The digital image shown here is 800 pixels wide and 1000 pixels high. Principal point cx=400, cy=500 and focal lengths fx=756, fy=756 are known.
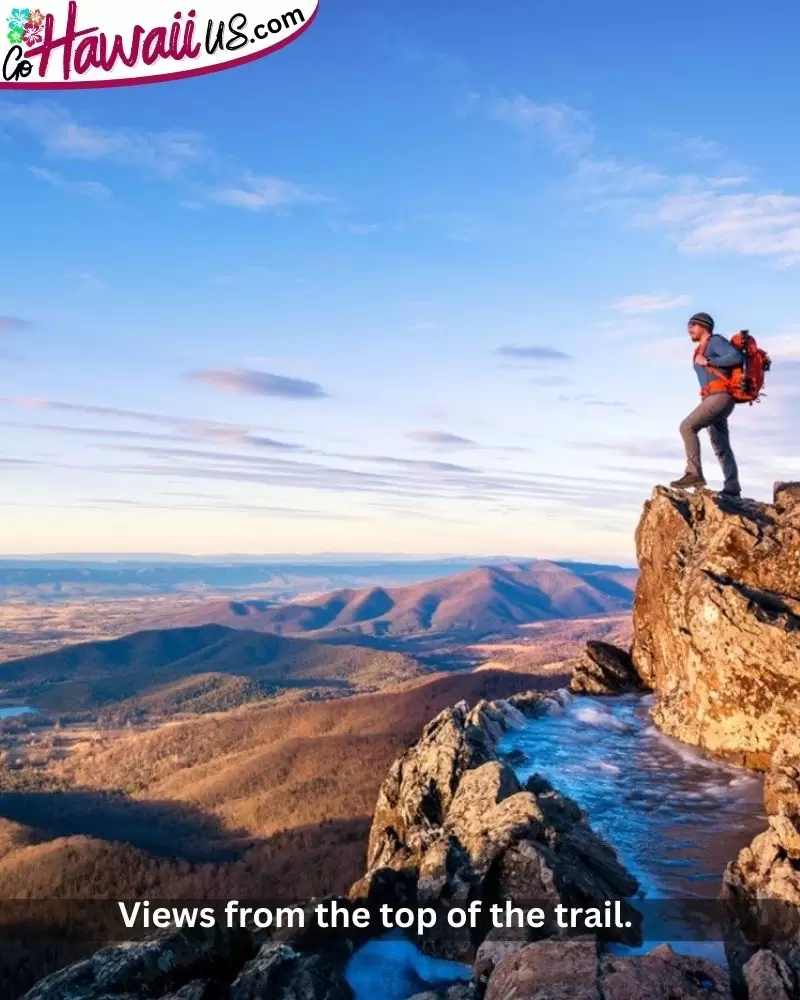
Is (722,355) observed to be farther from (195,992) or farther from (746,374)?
(195,992)

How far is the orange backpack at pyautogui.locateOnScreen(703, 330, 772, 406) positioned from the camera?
25.4 m

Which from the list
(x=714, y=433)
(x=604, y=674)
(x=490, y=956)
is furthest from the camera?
(x=604, y=674)

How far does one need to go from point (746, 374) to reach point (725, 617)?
26.7 feet

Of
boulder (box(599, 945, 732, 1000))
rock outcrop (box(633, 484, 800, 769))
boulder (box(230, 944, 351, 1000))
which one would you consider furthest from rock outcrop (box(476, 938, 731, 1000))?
rock outcrop (box(633, 484, 800, 769))

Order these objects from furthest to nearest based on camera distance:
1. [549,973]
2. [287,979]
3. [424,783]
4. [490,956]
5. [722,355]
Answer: [722,355], [424,783], [490,956], [287,979], [549,973]

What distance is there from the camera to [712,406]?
25906 millimetres

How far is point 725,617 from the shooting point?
24.7 meters

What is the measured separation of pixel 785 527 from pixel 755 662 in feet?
19.1

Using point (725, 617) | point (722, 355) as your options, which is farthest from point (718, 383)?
point (725, 617)

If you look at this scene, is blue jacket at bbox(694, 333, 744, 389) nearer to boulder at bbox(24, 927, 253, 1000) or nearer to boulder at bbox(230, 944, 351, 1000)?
boulder at bbox(230, 944, 351, 1000)

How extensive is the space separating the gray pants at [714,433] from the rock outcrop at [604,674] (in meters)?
9.53

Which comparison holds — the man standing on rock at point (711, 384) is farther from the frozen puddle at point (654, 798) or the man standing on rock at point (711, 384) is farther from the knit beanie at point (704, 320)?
the frozen puddle at point (654, 798)

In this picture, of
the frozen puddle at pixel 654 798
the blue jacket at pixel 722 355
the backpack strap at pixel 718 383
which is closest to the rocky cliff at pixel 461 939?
the frozen puddle at pixel 654 798

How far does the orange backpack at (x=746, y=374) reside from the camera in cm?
2539
